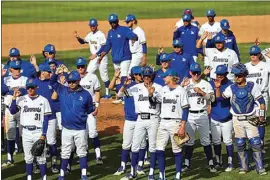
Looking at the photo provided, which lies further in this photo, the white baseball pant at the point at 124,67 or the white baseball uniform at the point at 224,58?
the white baseball pant at the point at 124,67

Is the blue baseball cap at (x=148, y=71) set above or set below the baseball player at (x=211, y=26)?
below

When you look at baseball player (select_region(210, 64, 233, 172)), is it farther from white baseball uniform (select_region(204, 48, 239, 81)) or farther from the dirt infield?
the dirt infield

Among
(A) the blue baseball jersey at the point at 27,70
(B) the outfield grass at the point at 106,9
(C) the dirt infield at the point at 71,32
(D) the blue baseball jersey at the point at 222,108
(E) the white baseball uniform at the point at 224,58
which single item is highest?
(B) the outfield grass at the point at 106,9

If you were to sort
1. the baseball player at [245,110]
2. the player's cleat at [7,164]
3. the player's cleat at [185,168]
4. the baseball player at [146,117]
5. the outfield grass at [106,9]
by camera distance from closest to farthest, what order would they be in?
the baseball player at [146,117] < the baseball player at [245,110] < the player's cleat at [185,168] < the player's cleat at [7,164] < the outfield grass at [106,9]

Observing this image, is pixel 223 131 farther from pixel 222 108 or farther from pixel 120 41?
pixel 120 41

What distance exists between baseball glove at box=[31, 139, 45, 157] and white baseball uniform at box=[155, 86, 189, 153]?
6.53 ft

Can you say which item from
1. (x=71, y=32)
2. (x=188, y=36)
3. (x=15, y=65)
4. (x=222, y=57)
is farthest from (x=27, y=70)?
(x=71, y=32)

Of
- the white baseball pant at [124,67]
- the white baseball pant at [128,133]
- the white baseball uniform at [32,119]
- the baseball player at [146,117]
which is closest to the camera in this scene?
the white baseball uniform at [32,119]

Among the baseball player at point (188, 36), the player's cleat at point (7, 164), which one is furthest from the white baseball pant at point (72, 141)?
the baseball player at point (188, 36)

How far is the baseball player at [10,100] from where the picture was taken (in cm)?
1488

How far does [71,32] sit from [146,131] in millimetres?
23715

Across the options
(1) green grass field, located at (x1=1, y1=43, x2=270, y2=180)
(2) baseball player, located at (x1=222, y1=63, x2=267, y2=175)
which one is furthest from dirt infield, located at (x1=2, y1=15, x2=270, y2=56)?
(2) baseball player, located at (x1=222, y1=63, x2=267, y2=175)

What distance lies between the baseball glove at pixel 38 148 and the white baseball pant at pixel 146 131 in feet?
5.77

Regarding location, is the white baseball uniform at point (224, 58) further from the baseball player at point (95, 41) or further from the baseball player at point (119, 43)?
the baseball player at point (95, 41)
